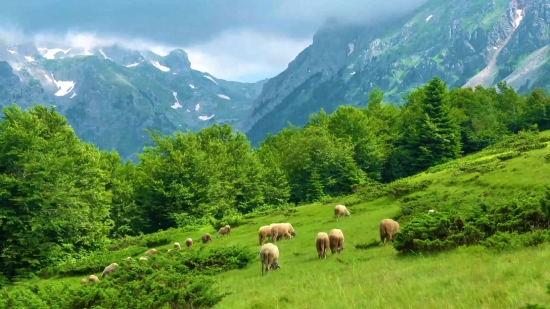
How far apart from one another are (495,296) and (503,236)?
7.34m

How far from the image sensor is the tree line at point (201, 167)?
38719mm

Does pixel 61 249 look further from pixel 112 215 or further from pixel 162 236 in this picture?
pixel 112 215

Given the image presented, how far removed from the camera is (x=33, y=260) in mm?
37125

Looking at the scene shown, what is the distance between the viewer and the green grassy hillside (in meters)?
8.62

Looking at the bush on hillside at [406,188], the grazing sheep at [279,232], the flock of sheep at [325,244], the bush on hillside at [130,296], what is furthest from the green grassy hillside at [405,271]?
the bush on hillside at [406,188]

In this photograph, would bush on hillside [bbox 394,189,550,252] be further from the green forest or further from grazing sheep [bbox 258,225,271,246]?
grazing sheep [bbox 258,225,271,246]

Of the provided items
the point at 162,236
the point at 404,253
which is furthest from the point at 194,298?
the point at 162,236

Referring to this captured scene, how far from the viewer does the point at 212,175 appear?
2756 inches

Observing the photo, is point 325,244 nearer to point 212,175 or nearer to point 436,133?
point 212,175

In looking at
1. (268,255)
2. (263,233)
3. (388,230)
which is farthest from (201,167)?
(268,255)

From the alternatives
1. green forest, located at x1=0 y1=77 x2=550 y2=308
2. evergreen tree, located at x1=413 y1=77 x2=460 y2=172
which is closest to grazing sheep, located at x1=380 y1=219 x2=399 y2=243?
green forest, located at x1=0 y1=77 x2=550 y2=308

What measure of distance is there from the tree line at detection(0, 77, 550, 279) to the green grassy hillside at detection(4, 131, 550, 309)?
8784mm

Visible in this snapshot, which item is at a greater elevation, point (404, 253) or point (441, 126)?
point (441, 126)

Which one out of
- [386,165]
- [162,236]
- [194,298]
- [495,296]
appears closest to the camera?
[495,296]
